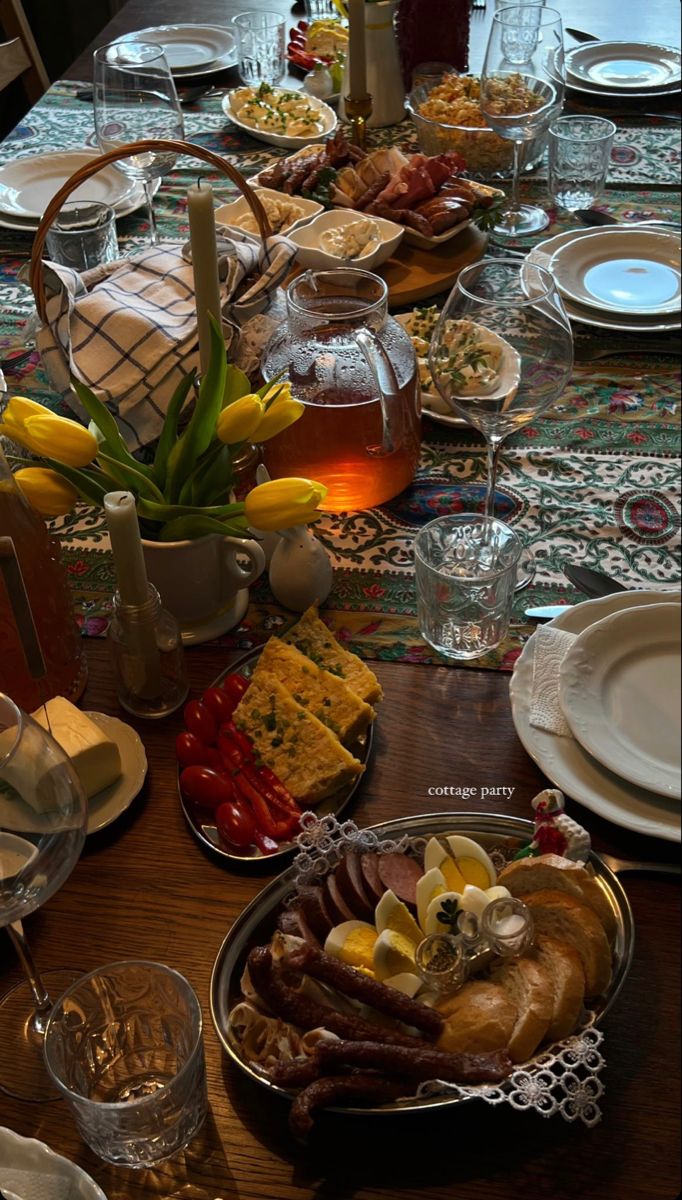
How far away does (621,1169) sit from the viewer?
60 cm

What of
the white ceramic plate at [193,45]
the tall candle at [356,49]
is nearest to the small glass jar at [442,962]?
the tall candle at [356,49]

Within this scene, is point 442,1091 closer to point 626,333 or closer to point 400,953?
point 400,953

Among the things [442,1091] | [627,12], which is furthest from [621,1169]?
[627,12]

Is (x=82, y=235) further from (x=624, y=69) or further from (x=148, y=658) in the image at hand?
(x=624, y=69)

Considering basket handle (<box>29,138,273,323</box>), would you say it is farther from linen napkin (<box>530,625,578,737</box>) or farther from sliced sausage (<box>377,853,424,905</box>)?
sliced sausage (<box>377,853,424,905</box>)

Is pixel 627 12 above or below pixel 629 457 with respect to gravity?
above

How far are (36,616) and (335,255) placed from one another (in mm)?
725

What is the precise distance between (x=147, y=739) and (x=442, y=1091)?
0.40 metres

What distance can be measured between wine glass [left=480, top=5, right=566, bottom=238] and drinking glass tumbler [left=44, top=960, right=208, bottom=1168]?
4.08 feet

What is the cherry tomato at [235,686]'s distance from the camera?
88cm

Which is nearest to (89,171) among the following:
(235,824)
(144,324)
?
(144,324)

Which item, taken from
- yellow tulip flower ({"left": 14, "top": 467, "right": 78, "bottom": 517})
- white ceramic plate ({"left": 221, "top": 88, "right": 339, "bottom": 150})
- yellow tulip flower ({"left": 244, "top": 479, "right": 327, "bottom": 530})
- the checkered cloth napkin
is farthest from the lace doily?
white ceramic plate ({"left": 221, "top": 88, "right": 339, "bottom": 150})

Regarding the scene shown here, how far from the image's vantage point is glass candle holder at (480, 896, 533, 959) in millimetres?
610

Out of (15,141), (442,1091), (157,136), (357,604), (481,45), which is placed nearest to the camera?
(442,1091)
